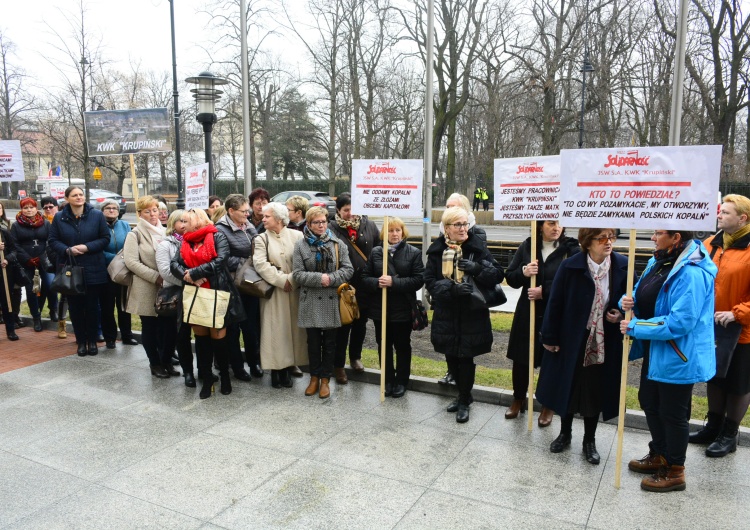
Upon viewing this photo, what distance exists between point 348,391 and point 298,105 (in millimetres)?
37360

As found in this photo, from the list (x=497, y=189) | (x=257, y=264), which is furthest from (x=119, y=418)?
(x=497, y=189)

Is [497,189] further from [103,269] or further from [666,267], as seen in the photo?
[103,269]

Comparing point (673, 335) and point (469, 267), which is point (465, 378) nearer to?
point (469, 267)

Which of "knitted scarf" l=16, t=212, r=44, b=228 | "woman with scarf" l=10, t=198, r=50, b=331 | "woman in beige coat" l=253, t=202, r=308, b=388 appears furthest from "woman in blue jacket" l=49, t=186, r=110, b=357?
"woman in beige coat" l=253, t=202, r=308, b=388

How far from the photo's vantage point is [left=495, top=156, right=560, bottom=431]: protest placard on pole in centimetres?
505

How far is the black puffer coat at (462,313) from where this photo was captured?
5133 millimetres

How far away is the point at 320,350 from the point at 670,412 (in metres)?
3.29

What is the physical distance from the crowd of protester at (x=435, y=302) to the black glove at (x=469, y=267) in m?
0.02

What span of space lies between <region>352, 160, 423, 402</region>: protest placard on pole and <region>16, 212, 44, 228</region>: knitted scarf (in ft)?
18.0

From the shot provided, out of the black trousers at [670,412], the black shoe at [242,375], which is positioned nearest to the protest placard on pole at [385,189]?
the black shoe at [242,375]

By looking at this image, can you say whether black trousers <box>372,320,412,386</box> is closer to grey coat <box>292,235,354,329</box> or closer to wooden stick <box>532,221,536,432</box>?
grey coat <box>292,235,354,329</box>

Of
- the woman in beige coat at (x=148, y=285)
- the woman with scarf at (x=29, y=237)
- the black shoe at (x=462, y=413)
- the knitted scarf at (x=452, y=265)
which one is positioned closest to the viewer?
the knitted scarf at (x=452, y=265)

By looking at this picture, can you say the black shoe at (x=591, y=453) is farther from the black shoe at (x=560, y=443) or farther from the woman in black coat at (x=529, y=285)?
the woman in black coat at (x=529, y=285)

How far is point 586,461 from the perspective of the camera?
449cm
